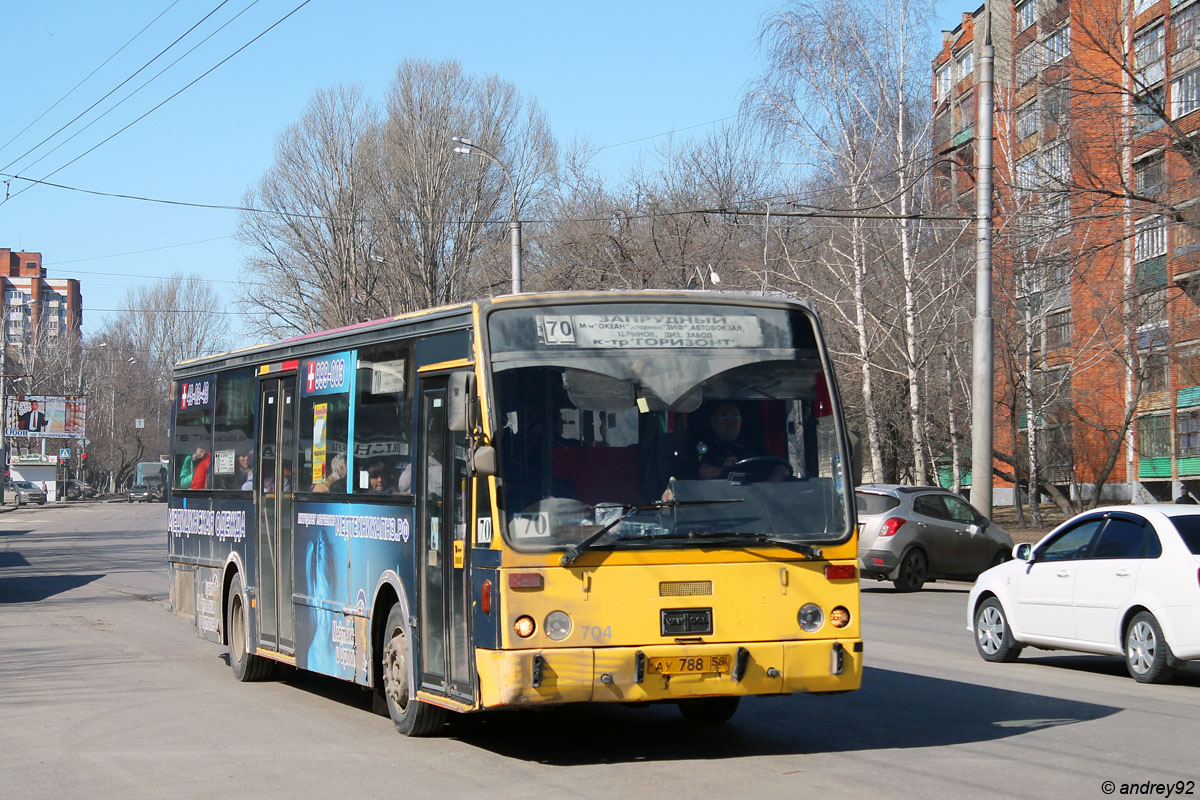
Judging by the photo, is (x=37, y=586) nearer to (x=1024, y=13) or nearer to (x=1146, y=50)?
(x=1146, y=50)

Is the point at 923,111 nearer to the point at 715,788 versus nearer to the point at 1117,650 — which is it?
the point at 1117,650

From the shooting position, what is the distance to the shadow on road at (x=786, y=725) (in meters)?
8.40

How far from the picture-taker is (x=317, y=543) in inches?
415

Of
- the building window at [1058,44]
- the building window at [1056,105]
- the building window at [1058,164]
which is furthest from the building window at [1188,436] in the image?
the building window at [1056,105]

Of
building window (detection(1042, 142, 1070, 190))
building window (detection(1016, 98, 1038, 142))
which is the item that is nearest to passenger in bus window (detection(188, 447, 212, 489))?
building window (detection(1042, 142, 1070, 190))

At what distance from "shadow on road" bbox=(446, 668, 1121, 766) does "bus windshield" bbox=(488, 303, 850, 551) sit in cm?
144

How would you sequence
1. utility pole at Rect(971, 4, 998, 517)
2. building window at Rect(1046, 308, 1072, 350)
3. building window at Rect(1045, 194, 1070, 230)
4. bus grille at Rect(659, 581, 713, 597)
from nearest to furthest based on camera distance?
bus grille at Rect(659, 581, 713, 597), building window at Rect(1045, 194, 1070, 230), utility pole at Rect(971, 4, 998, 517), building window at Rect(1046, 308, 1072, 350)

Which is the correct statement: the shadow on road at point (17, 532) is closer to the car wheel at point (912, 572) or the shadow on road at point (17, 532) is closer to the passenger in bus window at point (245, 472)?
the car wheel at point (912, 572)

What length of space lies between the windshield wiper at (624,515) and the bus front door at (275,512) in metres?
4.26

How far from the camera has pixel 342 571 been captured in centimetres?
1004

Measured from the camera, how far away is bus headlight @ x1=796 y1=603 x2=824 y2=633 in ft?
26.1

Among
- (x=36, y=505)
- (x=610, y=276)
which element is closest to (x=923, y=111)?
(x=610, y=276)

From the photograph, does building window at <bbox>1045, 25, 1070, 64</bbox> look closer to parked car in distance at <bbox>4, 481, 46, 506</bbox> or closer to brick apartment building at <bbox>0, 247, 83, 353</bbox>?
parked car in distance at <bbox>4, 481, 46, 506</bbox>

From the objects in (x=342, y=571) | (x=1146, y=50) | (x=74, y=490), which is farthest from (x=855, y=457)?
(x=74, y=490)
